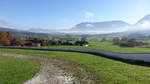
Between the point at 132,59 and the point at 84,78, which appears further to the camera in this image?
the point at 132,59

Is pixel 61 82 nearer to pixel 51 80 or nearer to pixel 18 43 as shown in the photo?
pixel 51 80

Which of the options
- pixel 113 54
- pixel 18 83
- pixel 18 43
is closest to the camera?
pixel 18 83

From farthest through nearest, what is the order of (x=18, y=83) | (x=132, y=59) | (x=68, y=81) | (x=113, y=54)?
(x=113, y=54), (x=132, y=59), (x=68, y=81), (x=18, y=83)

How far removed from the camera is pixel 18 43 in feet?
188

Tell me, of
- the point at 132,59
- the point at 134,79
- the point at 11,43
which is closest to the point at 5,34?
the point at 11,43

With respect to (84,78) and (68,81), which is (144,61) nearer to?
(84,78)

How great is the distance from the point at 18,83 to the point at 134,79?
26.4 ft

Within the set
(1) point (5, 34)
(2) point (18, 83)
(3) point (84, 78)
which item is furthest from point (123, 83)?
(1) point (5, 34)

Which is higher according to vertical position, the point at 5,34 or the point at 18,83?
the point at 5,34

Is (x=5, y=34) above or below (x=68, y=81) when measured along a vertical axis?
above

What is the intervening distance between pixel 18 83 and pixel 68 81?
10.9ft

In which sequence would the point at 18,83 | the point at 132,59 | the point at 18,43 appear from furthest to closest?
the point at 18,43
the point at 132,59
the point at 18,83

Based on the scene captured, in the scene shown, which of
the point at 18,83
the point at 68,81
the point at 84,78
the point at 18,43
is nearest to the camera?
the point at 18,83

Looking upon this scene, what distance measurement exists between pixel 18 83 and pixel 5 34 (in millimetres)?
54627
